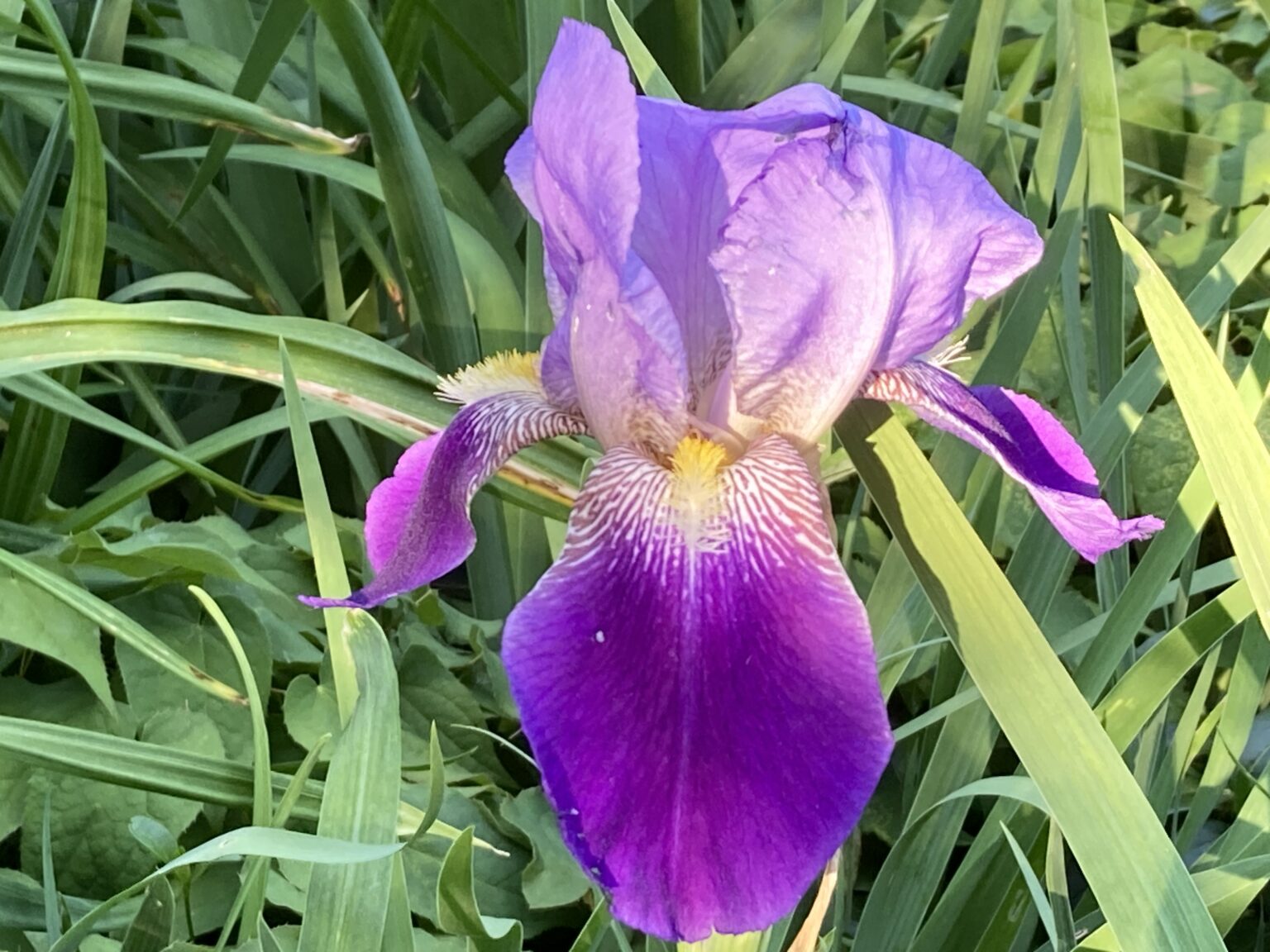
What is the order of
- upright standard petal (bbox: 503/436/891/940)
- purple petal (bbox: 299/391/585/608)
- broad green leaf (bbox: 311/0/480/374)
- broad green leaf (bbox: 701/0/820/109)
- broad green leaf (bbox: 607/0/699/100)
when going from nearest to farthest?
1. upright standard petal (bbox: 503/436/891/940)
2. purple petal (bbox: 299/391/585/608)
3. broad green leaf (bbox: 607/0/699/100)
4. broad green leaf (bbox: 311/0/480/374)
5. broad green leaf (bbox: 701/0/820/109)

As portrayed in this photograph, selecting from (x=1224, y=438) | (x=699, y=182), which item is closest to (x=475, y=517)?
(x=699, y=182)

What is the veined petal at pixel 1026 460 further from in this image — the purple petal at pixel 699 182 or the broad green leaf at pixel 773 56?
the broad green leaf at pixel 773 56

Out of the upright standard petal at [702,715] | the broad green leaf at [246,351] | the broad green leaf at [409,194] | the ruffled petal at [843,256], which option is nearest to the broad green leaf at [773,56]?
the broad green leaf at [409,194]

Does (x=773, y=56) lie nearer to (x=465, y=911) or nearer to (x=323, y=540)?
(x=323, y=540)

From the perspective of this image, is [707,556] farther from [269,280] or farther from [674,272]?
[269,280]

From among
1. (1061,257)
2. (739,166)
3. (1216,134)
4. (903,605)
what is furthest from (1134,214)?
(739,166)

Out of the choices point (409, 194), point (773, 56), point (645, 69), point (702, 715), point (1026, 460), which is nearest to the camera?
point (702, 715)

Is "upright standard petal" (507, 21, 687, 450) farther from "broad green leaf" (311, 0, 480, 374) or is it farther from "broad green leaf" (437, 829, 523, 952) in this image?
"broad green leaf" (311, 0, 480, 374)

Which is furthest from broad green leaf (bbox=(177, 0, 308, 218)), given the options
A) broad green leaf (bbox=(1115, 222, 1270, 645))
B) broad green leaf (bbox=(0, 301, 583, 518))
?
broad green leaf (bbox=(1115, 222, 1270, 645))
